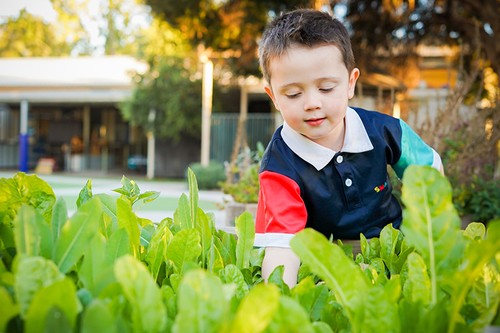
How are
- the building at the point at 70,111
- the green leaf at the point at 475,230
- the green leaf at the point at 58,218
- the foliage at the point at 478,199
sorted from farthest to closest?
the building at the point at 70,111
the foliage at the point at 478,199
the green leaf at the point at 475,230
the green leaf at the point at 58,218

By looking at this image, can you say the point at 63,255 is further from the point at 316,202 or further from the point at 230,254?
the point at 316,202

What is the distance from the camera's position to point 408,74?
13164mm

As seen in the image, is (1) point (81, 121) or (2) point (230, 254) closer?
(2) point (230, 254)

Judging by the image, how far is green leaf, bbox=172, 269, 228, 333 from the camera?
0.52 m

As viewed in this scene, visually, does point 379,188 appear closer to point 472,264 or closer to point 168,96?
point 472,264

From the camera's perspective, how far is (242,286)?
80cm

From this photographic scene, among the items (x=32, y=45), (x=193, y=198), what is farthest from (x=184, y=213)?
(x=32, y=45)

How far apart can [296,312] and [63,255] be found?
0.33 metres

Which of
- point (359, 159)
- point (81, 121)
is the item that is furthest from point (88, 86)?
point (359, 159)

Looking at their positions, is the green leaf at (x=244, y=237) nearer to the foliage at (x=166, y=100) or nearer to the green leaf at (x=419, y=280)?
the green leaf at (x=419, y=280)

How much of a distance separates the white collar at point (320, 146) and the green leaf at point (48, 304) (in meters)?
1.17

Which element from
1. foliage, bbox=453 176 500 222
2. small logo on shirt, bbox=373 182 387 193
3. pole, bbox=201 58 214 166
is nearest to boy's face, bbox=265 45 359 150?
small logo on shirt, bbox=373 182 387 193

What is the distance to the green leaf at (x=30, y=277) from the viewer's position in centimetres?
58

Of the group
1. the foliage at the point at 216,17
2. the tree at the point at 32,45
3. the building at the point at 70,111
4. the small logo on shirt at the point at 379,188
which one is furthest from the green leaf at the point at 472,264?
the tree at the point at 32,45
